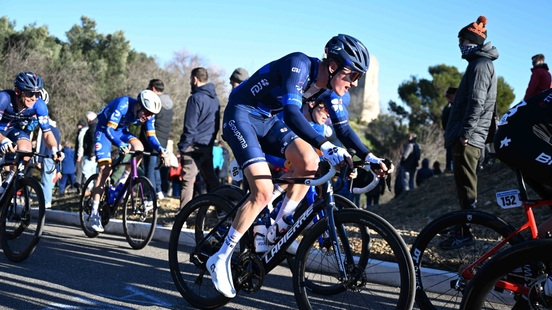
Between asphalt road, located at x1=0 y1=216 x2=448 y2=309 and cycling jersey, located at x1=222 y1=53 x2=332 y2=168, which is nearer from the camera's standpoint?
cycling jersey, located at x1=222 y1=53 x2=332 y2=168

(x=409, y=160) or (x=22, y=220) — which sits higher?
(x=409, y=160)

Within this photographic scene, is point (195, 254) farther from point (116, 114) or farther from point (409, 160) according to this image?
point (409, 160)

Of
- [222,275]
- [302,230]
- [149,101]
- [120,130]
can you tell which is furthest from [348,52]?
[120,130]

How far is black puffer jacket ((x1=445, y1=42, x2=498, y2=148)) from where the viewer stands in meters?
6.87

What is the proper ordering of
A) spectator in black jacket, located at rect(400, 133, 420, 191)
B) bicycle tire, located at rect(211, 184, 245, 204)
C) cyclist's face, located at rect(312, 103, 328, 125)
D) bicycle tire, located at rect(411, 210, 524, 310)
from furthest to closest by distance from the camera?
1. spectator in black jacket, located at rect(400, 133, 420, 191)
2. cyclist's face, located at rect(312, 103, 328, 125)
3. bicycle tire, located at rect(211, 184, 245, 204)
4. bicycle tire, located at rect(411, 210, 524, 310)

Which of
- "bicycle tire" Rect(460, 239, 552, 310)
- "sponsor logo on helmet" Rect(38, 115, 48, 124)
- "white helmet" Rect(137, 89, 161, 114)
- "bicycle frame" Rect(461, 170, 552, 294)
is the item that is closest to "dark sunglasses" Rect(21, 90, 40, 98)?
"sponsor logo on helmet" Rect(38, 115, 48, 124)

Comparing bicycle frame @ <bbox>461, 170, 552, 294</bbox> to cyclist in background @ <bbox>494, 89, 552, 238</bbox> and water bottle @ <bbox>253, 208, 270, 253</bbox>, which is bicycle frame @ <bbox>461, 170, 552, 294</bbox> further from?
water bottle @ <bbox>253, 208, 270, 253</bbox>

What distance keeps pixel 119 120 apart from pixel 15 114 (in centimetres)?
142

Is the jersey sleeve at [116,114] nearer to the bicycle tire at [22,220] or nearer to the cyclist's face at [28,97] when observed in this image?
the cyclist's face at [28,97]

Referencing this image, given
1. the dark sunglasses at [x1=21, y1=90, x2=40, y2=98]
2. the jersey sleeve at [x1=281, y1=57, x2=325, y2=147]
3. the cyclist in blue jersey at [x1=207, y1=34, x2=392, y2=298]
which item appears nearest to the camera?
the jersey sleeve at [x1=281, y1=57, x2=325, y2=147]

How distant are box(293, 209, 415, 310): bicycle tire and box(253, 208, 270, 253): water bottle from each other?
1.88ft

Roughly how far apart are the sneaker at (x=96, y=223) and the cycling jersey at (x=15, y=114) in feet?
5.38

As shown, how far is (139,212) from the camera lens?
8406 mm

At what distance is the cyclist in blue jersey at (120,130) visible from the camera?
8.56 metres
